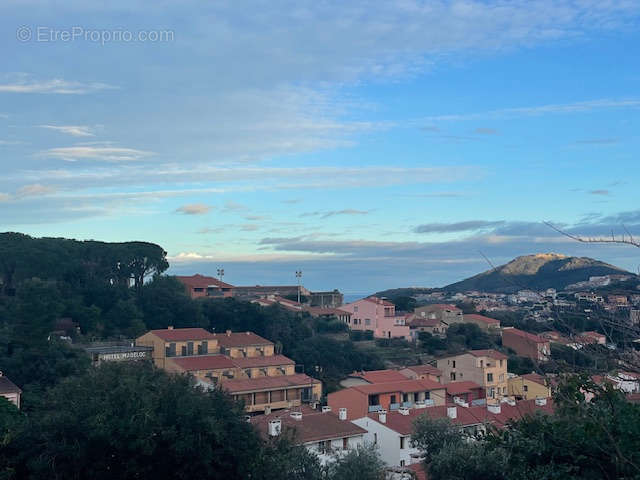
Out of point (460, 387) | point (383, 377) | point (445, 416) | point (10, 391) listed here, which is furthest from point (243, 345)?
point (445, 416)

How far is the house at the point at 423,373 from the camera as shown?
38.4 m

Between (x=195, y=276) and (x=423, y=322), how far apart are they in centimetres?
2283

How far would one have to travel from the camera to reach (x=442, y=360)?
41938 millimetres

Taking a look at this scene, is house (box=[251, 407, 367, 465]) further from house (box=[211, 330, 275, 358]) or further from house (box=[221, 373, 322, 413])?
house (box=[211, 330, 275, 358])

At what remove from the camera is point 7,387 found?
27.2m

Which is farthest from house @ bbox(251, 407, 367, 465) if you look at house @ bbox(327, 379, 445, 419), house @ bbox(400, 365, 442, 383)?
house @ bbox(400, 365, 442, 383)

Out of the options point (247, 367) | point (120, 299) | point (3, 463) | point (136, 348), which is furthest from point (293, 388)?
point (3, 463)

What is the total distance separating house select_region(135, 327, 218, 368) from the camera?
37.7 metres

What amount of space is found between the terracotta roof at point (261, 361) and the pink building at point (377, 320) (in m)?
16.8

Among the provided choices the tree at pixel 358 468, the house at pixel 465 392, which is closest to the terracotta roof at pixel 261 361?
the house at pixel 465 392

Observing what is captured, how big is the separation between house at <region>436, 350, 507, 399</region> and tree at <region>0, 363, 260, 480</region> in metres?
27.5

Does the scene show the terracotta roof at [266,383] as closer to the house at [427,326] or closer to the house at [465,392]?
the house at [465,392]

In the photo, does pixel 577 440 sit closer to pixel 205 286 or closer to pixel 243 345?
pixel 243 345

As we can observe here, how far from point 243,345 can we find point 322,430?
16366mm
